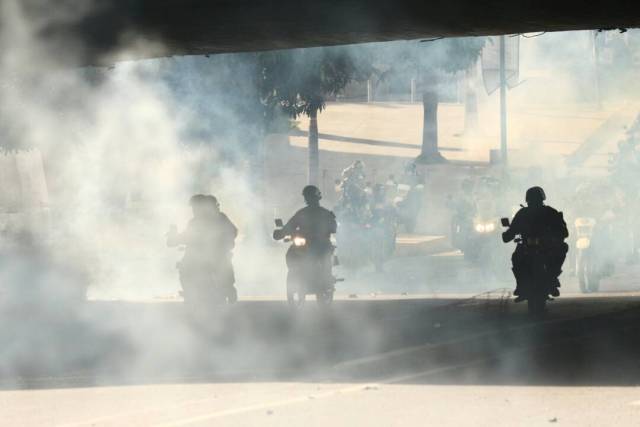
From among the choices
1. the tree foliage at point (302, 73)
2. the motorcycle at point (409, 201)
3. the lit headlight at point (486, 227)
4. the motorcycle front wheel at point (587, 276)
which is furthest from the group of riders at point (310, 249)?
the motorcycle at point (409, 201)

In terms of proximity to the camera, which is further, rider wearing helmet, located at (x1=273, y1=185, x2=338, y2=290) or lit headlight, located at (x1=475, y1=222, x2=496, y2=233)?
lit headlight, located at (x1=475, y1=222, x2=496, y2=233)

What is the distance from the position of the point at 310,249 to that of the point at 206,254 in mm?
1231

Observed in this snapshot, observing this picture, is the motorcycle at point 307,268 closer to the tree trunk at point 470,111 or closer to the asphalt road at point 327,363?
the asphalt road at point 327,363

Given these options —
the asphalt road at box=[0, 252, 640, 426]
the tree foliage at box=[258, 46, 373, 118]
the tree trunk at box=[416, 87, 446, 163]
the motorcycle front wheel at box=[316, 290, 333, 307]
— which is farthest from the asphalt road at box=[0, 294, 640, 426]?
the tree trunk at box=[416, 87, 446, 163]

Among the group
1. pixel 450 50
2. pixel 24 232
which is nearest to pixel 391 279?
pixel 24 232

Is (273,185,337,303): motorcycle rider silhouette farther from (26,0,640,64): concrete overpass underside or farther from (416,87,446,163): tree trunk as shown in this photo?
(416,87,446,163): tree trunk

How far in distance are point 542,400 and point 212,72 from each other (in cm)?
1710

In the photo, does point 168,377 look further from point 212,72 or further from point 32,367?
point 212,72

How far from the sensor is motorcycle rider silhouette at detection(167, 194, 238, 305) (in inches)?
648

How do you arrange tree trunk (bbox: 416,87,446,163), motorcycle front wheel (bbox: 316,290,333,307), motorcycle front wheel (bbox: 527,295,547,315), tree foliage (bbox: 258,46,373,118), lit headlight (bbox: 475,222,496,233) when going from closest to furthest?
motorcycle front wheel (bbox: 527,295,547,315), motorcycle front wheel (bbox: 316,290,333,307), lit headlight (bbox: 475,222,496,233), tree foliage (bbox: 258,46,373,118), tree trunk (bbox: 416,87,446,163)

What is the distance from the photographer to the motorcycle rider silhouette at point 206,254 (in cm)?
1645

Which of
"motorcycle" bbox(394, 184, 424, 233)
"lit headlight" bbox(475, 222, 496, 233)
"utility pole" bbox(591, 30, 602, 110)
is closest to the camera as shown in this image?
"lit headlight" bbox(475, 222, 496, 233)

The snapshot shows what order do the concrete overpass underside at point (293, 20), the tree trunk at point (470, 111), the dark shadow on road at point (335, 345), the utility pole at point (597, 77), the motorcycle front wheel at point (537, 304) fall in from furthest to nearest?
1. the utility pole at point (597, 77)
2. the tree trunk at point (470, 111)
3. the motorcycle front wheel at point (537, 304)
4. the concrete overpass underside at point (293, 20)
5. the dark shadow on road at point (335, 345)

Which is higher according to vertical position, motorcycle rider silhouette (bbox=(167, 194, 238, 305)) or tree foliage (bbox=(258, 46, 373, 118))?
tree foliage (bbox=(258, 46, 373, 118))
